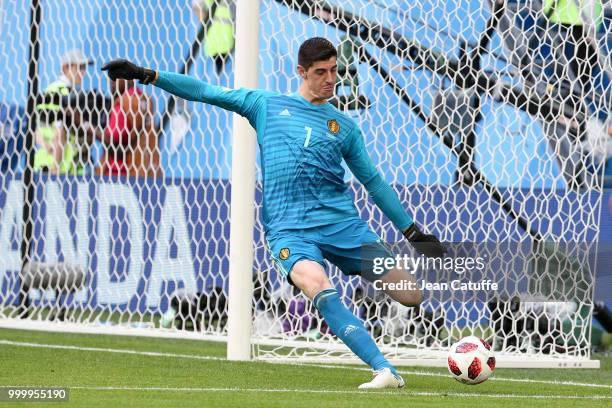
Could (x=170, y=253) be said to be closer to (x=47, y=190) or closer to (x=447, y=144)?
(x=47, y=190)

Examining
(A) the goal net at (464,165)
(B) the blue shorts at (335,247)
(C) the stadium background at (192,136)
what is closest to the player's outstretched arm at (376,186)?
(B) the blue shorts at (335,247)

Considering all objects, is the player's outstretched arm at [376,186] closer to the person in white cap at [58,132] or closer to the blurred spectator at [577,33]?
the blurred spectator at [577,33]

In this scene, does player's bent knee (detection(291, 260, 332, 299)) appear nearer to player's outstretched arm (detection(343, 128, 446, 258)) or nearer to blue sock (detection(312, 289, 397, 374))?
blue sock (detection(312, 289, 397, 374))

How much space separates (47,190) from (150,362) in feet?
10.8

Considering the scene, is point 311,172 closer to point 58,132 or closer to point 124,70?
point 124,70

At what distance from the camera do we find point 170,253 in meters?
9.89

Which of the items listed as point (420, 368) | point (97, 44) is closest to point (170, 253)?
point (97, 44)

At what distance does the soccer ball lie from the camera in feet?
20.3

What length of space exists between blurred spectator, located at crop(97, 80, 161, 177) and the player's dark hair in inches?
154

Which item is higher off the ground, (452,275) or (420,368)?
(452,275)

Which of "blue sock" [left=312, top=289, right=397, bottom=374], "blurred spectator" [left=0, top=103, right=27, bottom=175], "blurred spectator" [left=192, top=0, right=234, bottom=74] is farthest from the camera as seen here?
"blurred spectator" [left=0, top=103, right=27, bottom=175]

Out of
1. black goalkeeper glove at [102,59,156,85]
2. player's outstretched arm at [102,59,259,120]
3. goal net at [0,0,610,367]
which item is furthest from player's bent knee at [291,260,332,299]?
goal net at [0,0,610,367]

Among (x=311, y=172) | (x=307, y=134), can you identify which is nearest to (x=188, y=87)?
Answer: (x=307, y=134)

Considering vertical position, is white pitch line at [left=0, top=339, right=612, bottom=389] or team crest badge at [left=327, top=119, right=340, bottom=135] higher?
team crest badge at [left=327, top=119, right=340, bottom=135]
